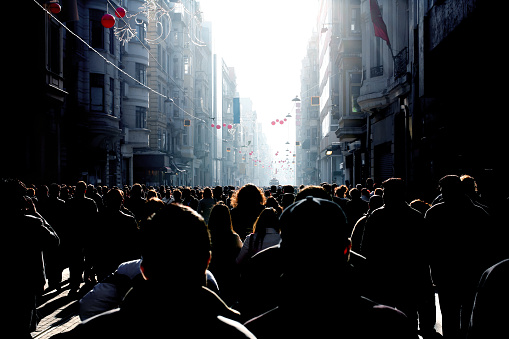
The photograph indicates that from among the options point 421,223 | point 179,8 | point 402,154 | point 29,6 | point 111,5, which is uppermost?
point 179,8

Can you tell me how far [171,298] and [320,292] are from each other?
0.55 m

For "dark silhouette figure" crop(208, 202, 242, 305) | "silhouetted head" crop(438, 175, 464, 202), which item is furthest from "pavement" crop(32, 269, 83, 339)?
"silhouetted head" crop(438, 175, 464, 202)

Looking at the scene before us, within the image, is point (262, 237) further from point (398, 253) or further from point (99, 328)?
point (99, 328)

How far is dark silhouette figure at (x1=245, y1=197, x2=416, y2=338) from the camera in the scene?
1.99 metres

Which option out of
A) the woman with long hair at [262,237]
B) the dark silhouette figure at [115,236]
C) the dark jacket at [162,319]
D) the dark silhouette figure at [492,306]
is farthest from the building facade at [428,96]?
the dark jacket at [162,319]

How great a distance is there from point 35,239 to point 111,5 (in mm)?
26826

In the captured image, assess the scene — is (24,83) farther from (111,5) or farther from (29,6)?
(111,5)

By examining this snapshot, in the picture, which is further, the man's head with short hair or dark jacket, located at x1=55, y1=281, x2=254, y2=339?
the man's head with short hair

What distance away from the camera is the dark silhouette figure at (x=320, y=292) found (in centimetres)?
199

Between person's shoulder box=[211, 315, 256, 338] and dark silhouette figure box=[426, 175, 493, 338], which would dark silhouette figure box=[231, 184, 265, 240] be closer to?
dark silhouette figure box=[426, 175, 493, 338]

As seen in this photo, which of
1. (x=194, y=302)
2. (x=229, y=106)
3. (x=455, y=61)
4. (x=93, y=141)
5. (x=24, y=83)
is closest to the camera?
(x=194, y=302)

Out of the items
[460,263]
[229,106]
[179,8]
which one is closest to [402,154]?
[460,263]

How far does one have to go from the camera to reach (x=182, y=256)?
203cm

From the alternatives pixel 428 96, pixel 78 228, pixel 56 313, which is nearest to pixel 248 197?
pixel 56 313
